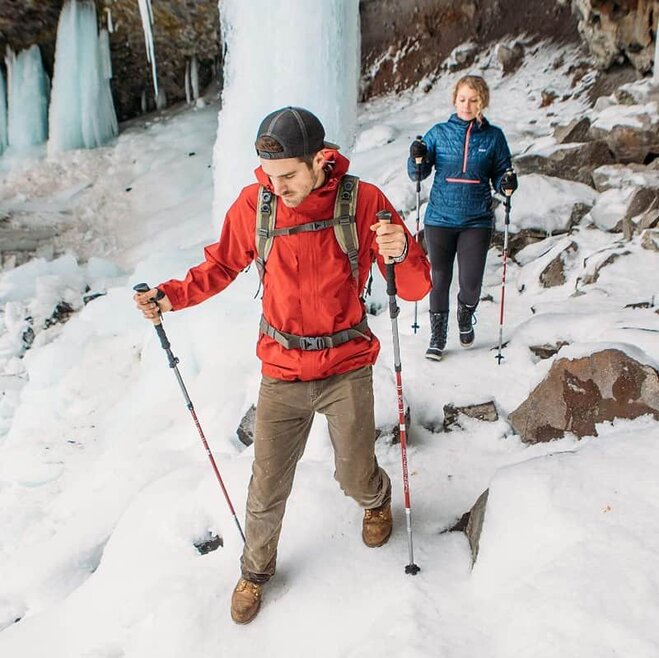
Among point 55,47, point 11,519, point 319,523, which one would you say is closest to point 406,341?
point 319,523

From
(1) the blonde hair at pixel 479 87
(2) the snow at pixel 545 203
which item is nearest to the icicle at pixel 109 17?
(2) the snow at pixel 545 203

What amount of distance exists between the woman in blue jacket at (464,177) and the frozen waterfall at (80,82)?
11966 mm

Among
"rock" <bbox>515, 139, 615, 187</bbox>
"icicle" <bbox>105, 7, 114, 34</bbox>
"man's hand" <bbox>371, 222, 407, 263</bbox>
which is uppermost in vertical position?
"icicle" <bbox>105, 7, 114, 34</bbox>

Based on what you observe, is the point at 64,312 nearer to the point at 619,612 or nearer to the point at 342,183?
the point at 342,183

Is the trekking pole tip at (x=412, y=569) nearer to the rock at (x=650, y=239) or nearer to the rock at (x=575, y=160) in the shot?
the rock at (x=650, y=239)

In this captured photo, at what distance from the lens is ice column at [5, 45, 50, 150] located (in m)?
14.0

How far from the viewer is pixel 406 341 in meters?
5.06

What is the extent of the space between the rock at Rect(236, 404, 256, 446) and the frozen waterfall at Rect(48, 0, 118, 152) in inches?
464

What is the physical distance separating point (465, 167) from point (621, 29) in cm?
935

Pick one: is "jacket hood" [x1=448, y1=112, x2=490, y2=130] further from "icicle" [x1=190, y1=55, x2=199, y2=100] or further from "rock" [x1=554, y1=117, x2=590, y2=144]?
"icicle" [x1=190, y1=55, x2=199, y2=100]

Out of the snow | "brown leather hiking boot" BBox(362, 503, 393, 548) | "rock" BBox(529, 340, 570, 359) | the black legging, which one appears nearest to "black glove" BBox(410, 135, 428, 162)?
the black legging

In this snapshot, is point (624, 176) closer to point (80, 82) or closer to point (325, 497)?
point (325, 497)

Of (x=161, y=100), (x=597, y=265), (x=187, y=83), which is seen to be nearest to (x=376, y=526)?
(x=597, y=265)

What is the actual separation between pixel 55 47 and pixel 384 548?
50.3ft
